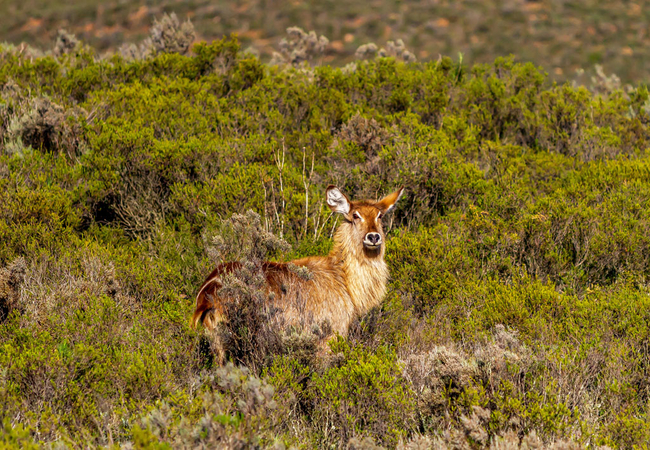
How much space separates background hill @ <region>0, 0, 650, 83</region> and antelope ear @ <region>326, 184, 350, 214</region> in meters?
29.4

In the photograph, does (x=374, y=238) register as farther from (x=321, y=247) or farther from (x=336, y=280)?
(x=321, y=247)

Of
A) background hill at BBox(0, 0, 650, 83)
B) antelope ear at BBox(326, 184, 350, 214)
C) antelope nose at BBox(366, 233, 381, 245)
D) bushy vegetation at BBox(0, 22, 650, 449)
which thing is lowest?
background hill at BBox(0, 0, 650, 83)

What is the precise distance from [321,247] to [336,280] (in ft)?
4.82

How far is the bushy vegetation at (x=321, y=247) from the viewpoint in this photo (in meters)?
3.69

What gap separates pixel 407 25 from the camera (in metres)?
39.0

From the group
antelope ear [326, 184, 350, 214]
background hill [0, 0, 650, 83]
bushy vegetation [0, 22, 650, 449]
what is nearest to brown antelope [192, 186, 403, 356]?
antelope ear [326, 184, 350, 214]

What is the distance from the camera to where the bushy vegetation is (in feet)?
12.1

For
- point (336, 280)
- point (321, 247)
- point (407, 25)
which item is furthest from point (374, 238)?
point (407, 25)

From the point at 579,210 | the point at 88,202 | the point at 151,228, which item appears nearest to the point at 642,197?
the point at 579,210

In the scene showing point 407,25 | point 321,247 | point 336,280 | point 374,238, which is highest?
point 374,238

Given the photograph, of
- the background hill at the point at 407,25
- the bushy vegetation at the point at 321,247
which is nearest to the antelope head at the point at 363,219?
the bushy vegetation at the point at 321,247

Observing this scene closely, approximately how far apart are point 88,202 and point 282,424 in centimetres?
457

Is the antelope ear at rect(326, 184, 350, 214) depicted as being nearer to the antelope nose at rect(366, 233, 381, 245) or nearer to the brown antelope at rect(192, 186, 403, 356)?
the brown antelope at rect(192, 186, 403, 356)

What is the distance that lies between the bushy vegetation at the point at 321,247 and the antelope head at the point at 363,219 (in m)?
0.65
